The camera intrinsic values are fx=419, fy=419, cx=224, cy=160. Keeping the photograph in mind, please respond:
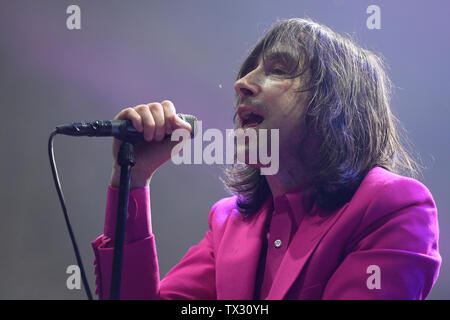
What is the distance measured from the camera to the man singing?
775 mm

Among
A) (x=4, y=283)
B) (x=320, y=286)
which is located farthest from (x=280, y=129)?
(x=4, y=283)

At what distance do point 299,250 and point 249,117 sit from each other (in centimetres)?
35

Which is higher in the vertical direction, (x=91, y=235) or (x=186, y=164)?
(x=186, y=164)

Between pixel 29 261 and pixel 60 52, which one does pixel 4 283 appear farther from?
pixel 60 52

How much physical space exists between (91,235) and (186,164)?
0.47 m

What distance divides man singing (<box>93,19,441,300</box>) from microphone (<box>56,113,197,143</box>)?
2cm

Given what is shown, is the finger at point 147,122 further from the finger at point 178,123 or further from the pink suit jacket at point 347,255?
the pink suit jacket at point 347,255

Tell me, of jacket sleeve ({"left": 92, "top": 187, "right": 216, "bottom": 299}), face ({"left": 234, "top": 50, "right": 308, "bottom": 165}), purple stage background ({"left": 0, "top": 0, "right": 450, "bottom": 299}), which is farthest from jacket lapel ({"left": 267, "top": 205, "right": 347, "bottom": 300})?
purple stage background ({"left": 0, "top": 0, "right": 450, "bottom": 299})

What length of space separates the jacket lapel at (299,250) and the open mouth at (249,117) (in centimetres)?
27

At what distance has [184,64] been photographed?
169cm

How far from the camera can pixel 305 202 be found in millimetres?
984

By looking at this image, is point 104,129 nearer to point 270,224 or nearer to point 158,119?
point 158,119

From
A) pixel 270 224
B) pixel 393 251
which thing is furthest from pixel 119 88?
pixel 393 251

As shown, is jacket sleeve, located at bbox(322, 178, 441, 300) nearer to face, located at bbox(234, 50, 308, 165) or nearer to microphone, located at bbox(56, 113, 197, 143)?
face, located at bbox(234, 50, 308, 165)
